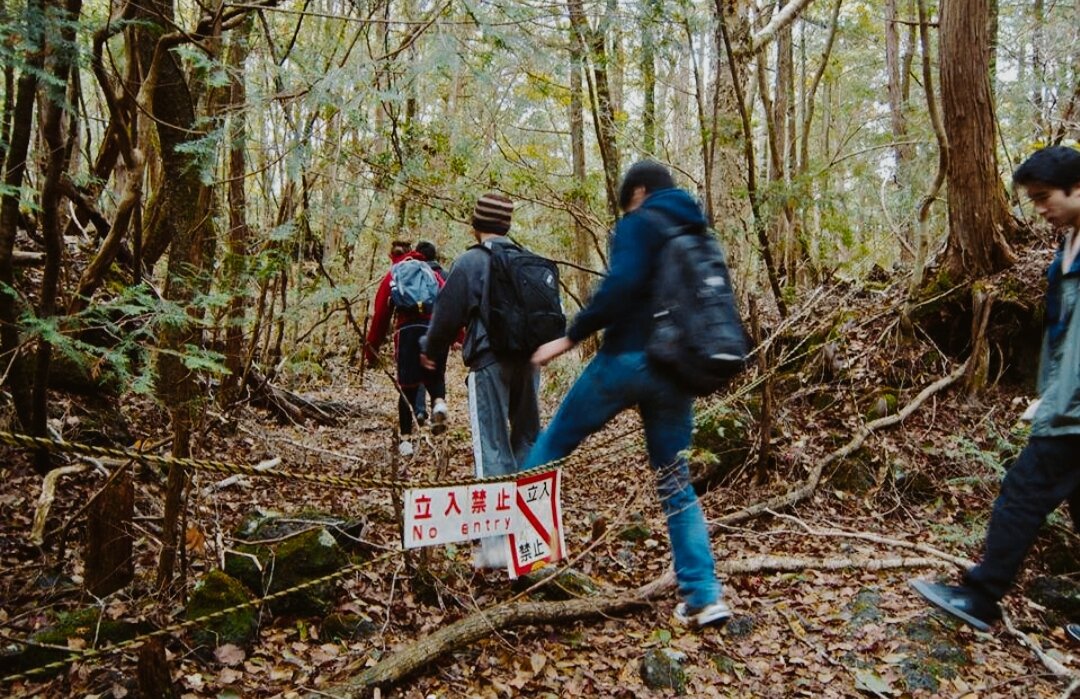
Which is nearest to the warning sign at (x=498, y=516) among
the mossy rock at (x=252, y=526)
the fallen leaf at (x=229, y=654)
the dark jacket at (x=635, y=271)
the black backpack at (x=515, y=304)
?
the dark jacket at (x=635, y=271)

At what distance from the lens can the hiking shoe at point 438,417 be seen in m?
6.53

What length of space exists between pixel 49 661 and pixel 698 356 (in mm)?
3322

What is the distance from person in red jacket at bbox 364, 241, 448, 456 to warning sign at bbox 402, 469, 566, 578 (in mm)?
3096

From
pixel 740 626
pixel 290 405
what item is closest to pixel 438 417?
pixel 290 405

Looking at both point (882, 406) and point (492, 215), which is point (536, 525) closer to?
point (492, 215)

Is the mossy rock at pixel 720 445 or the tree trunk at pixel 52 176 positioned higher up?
the tree trunk at pixel 52 176

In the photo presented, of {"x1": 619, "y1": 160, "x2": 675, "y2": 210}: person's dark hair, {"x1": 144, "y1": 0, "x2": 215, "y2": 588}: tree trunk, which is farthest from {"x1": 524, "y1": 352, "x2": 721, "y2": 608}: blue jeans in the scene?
{"x1": 144, "y1": 0, "x2": 215, "y2": 588}: tree trunk

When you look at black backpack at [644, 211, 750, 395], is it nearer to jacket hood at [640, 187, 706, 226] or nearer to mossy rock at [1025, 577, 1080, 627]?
jacket hood at [640, 187, 706, 226]

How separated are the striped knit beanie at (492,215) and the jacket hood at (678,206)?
5.32 ft

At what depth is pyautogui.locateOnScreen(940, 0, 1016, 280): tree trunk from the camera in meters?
6.36

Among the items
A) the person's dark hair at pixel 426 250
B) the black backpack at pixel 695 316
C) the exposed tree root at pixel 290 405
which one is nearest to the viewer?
the black backpack at pixel 695 316

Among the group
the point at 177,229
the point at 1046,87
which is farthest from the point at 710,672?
the point at 1046,87

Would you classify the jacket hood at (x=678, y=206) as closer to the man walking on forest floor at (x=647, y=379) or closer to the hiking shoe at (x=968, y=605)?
the man walking on forest floor at (x=647, y=379)

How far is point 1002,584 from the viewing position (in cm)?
314
